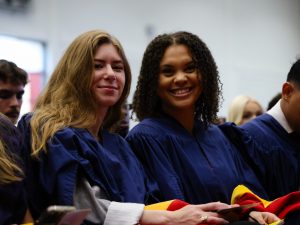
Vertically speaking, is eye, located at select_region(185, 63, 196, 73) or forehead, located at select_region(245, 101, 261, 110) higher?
eye, located at select_region(185, 63, 196, 73)

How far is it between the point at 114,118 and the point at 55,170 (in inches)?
22.6

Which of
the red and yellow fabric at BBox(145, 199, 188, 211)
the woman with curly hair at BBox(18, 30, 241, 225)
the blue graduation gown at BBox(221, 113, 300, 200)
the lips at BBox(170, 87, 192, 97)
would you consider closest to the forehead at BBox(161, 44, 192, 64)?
the lips at BBox(170, 87, 192, 97)

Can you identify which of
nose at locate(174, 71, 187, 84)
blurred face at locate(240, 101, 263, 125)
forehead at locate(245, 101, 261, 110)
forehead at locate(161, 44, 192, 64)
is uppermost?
forehead at locate(161, 44, 192, 64)

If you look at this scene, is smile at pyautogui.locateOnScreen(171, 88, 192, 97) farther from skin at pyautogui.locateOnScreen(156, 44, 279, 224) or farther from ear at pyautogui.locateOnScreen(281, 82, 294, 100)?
ear at pyautogui.locateOnScreen(281, 82, 294, 100)

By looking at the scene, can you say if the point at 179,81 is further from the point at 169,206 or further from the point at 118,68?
the point at 169,206

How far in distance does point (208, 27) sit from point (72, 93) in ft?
21.7

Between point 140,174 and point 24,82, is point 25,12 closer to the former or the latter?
point 24,82

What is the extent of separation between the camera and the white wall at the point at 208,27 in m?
6.64

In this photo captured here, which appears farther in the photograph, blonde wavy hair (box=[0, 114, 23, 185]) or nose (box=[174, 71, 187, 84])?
nose (box=[174, 71, 187, 84])

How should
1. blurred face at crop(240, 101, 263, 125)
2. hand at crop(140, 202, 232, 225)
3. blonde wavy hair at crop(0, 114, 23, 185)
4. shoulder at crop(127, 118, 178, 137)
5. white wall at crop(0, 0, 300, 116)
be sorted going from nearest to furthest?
blonde wavy hair at crop(0, 114, 23, 185) < hand at crop(140, 202, 232, 225) < shoulder at crop(127, 118, 178, 137) < blurred face at crop(240, 101, 263, 125) < white wall at crop(0, 0, 300, 116)

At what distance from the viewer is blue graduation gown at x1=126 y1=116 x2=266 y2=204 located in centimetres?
232

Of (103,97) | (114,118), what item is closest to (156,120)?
(114,118)

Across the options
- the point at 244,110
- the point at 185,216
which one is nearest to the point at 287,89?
the point at 185,216

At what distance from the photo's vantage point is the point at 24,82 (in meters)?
2.90
